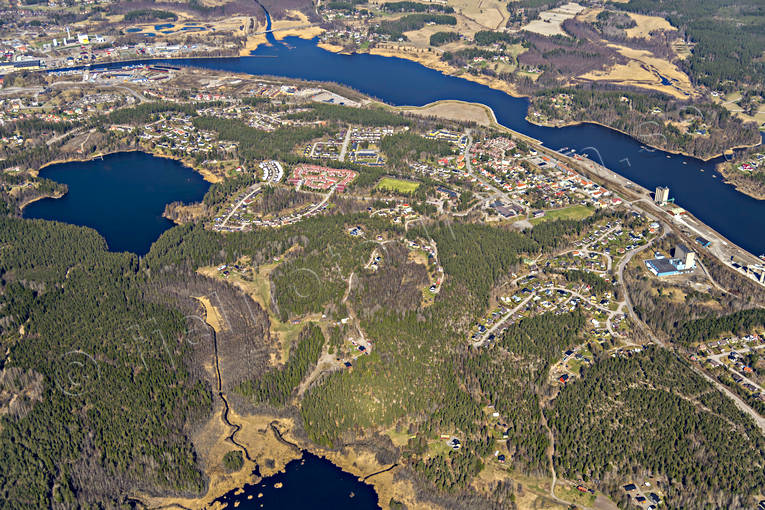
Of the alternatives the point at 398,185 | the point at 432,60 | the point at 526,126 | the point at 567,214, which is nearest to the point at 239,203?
the point at 398,185

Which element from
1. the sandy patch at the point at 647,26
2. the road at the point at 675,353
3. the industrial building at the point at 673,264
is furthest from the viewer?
the sandy patch at the point at 647,26

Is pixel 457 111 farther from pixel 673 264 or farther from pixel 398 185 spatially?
pixel 673 264

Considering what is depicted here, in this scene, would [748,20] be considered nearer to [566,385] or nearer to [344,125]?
[344,125]

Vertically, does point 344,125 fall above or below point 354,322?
below

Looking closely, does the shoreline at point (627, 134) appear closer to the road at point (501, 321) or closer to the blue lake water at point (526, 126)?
the blue lake water at point (526, 126)

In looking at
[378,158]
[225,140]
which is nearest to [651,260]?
[378,158]

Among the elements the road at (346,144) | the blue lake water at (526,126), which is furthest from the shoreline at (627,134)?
the road at (346,144)
